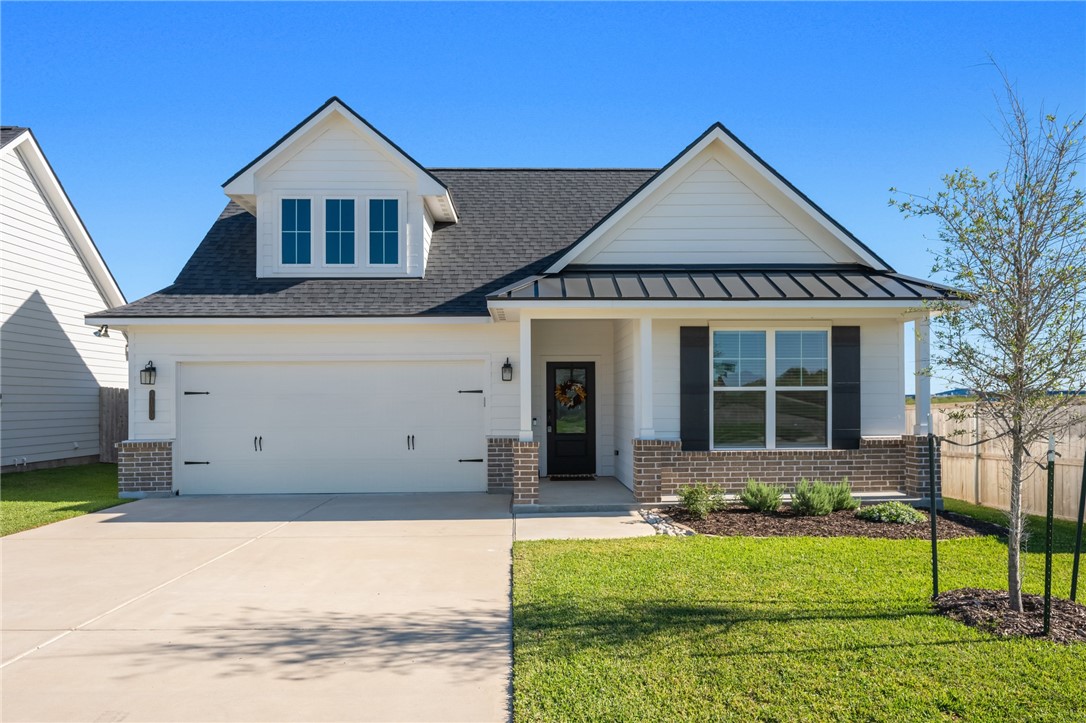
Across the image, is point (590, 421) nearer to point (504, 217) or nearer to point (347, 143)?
point (504, 217)

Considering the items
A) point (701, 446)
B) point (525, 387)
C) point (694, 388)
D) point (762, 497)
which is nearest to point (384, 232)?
point (525, 387)

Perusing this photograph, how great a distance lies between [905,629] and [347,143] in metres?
11.9

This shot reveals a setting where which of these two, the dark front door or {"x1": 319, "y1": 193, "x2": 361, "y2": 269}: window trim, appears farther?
the dark front door

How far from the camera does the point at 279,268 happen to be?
13727mm

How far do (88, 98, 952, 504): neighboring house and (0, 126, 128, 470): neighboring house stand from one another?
212 inches

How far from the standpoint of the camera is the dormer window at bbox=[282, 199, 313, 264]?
1372cm

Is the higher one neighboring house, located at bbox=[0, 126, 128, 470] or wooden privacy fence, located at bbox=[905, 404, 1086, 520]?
neighboring house, located at bbox=[0, 126, 128, 470]

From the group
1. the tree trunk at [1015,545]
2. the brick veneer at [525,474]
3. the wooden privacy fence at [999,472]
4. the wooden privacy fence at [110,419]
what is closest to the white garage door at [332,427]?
the brick veneer at [525,474]

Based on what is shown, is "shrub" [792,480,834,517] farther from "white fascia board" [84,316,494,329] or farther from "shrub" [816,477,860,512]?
"white fascia board" [84,316,494,329]

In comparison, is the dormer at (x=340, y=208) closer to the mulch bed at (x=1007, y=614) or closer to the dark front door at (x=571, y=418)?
the dark front door at (x=571, y=418)

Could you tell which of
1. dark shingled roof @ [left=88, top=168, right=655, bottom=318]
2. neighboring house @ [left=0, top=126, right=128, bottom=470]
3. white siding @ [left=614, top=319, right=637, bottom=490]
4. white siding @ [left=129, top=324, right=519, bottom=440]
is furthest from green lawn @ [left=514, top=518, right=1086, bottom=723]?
neighboring house @ [left=0, top=126, right=128, bottom=470]

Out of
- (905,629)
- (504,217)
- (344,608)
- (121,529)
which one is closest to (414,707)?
(344,608)

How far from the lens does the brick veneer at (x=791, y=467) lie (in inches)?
457

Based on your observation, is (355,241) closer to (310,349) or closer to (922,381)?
(310,349)
